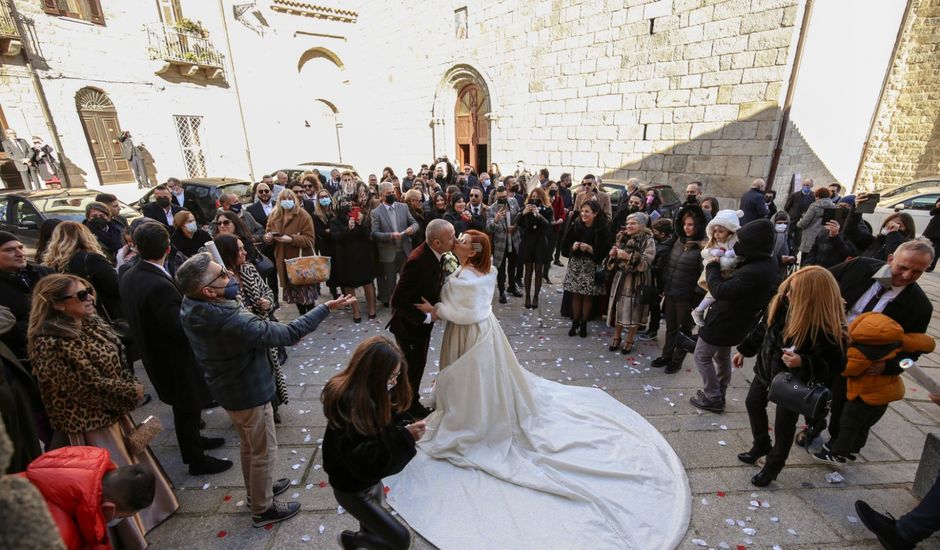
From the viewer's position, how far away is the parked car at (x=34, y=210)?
7.17 meters

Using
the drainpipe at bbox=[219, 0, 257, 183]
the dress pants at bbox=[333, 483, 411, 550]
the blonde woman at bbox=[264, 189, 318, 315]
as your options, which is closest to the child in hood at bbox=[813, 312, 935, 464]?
the dress pants at bbox=[333, 483, 411, 550]

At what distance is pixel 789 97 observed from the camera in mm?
8469

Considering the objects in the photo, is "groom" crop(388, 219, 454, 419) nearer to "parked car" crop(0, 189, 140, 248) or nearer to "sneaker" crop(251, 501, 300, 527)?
"sneaker" crop(251, 501, 300, 527)

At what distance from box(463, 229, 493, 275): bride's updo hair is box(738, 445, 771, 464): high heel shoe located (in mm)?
2583

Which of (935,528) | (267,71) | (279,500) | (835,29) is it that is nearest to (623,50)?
(835,29)

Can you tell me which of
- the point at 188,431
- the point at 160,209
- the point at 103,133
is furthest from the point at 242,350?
the point at 103,133

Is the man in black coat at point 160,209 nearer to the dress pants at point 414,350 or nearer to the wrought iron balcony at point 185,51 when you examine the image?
the dress pants at point 414,350

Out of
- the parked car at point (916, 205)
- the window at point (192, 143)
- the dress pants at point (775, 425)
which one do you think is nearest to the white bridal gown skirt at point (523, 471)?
the dress pants at point (775, 425)

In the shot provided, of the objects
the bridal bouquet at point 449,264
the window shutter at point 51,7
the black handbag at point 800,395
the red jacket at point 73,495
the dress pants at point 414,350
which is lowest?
the dress pants at point 414,350

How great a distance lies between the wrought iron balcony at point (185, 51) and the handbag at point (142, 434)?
16882 millimetres

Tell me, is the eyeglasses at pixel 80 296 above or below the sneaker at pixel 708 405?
above

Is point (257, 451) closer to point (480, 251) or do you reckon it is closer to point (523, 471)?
point (523, 471)

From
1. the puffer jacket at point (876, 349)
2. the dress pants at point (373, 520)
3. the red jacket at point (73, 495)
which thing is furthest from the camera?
the puffer jacket at point (876, 349)

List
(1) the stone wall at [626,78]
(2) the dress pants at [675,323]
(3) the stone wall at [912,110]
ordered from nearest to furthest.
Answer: (2) the dress pants at [675,323] → (1) the stone wall at [626,78] → (3) the stone wall at [912,110]
